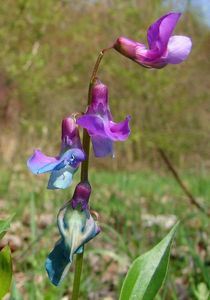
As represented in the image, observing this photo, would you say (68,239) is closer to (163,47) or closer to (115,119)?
(163,47)

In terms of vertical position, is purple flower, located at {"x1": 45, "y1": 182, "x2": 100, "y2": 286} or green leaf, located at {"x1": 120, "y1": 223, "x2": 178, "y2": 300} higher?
purple flower, located at {"x1": 45, "y1": 182, "x2": 100, "y2": 286}

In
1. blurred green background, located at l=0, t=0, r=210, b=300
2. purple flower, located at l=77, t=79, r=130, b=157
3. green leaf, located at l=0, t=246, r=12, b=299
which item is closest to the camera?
purple flower, located at l=77, t=79, r=130, b=157

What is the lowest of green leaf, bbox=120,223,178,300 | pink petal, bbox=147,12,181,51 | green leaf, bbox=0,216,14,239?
green leaf, bbox=120,223,178,300

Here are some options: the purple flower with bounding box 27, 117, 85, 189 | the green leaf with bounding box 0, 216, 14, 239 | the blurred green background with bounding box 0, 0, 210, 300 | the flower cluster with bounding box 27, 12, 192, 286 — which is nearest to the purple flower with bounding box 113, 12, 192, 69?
the flower cluster with bounding box 27, 12, 192, 286

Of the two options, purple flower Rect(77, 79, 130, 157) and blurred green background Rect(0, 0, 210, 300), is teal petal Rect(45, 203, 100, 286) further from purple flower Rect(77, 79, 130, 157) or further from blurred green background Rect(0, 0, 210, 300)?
blurred green background Rect(0, 0, 210, 300)

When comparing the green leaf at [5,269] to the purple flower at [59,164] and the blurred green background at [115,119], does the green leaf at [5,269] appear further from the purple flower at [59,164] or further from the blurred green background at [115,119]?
the blurred green background at [115,119]

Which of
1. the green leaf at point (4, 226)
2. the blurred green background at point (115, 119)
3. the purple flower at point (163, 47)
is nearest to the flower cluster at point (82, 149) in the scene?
the purple flower at point (163, 47)

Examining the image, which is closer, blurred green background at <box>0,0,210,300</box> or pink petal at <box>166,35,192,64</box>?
pink petal at <box>166,35,192,64</box>
